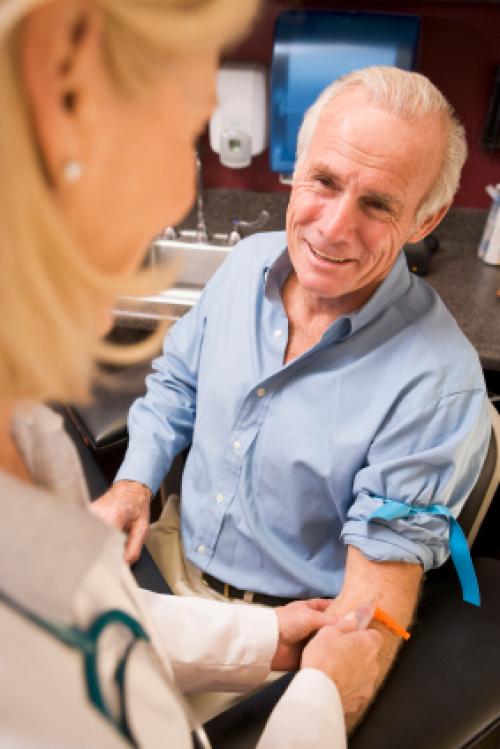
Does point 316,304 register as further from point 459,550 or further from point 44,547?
point 44,547

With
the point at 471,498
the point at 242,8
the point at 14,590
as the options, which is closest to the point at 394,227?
the point at 471,498

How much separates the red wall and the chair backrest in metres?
1.07

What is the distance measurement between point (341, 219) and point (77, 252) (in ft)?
2.62

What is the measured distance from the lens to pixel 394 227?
1.04 m

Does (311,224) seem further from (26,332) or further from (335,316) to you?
(26,332)

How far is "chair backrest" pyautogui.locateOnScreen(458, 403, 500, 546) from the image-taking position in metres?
1.03

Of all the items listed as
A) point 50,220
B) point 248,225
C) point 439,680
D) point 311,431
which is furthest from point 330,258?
point 248,225

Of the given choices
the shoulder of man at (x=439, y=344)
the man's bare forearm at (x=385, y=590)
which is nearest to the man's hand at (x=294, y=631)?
the man's bare forearm at (x=385, y=590)

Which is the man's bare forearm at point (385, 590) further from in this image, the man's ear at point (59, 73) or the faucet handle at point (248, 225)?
the faucet handle at point (248, 225)

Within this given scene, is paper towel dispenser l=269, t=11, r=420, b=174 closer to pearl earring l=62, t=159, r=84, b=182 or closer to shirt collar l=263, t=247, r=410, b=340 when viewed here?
shirt collar l=263, t=247, r=410, b=340

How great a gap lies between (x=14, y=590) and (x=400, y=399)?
81 cm

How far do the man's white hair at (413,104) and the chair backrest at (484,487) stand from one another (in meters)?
0.40

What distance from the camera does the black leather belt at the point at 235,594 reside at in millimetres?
1191

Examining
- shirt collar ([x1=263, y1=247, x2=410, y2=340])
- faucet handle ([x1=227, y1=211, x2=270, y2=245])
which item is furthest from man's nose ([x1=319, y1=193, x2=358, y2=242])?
faucet handle ([x1=227, y1=211, x2=270, y2=245])
